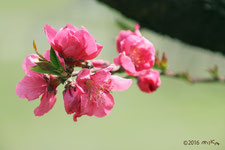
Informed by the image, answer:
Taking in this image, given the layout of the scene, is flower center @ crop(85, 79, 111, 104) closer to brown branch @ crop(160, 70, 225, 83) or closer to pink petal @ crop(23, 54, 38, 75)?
pink petal @ crop(23, 54, 38, 75)

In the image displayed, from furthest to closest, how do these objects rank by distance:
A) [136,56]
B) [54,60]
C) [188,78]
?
[188,78]
[136,56]
[54,60]

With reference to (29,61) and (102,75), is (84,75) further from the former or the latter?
(29,61)

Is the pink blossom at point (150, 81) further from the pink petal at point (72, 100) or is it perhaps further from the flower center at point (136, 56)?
the pink petal at point (72, 100)

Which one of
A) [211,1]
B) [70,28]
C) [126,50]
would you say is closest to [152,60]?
[126,50]

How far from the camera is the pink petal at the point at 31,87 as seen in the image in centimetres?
60

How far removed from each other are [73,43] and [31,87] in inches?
5.5

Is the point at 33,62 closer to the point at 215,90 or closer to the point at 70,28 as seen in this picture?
the point at 70,28

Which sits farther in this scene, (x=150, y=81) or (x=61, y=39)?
(x=150, y=81)

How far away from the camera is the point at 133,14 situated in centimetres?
142

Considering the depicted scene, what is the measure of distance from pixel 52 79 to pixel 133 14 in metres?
0.94

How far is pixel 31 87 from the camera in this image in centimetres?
60

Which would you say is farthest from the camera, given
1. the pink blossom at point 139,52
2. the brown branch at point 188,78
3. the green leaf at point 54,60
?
the brown branch at point 188,78

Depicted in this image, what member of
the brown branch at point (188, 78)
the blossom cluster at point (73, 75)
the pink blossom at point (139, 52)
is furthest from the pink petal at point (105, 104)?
the brown branch at point (188, 78)

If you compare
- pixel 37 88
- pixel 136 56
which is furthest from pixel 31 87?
pixel 136 56
